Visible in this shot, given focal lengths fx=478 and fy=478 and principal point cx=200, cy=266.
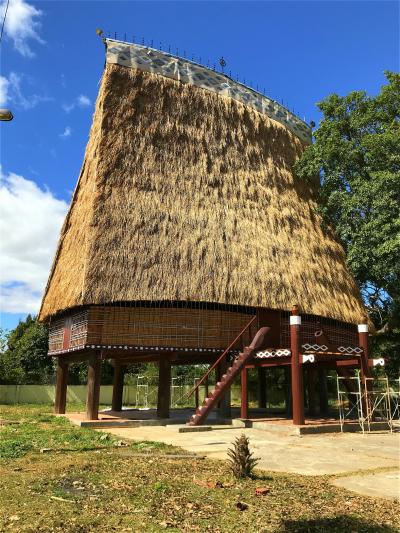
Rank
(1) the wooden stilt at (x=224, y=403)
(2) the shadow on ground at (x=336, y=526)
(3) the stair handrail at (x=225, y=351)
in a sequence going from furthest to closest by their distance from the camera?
(1) the wooden stilt at (x=224, y=403), (3) the stair handrail at (x=225, y=351), (2) the shadow on ground at (x=336, y=526)

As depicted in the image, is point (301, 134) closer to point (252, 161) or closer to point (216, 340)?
point (252, 161)

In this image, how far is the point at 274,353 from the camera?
14891 mm

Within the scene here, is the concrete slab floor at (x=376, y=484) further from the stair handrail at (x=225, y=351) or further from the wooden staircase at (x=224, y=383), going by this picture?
the stair handrail at (x=225, y=351)

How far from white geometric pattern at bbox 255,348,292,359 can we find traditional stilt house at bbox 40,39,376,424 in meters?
0.04

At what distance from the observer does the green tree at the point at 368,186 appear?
1897 centimetres

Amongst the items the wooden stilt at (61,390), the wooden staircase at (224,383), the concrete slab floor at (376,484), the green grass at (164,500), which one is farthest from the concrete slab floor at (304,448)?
the wooden stilt at (61,390)

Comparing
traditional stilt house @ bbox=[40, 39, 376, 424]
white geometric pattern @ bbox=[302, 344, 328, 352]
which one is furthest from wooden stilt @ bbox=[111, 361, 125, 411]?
white geometric pattern @ bbox=[302, 344, 328, 352]

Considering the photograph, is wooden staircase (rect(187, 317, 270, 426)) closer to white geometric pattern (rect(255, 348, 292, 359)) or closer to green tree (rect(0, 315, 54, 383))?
white geometric pattern (rect(255, 348, 292, 359))

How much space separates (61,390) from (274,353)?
872 centimetres

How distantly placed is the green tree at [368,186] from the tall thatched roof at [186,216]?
1252 millimetres

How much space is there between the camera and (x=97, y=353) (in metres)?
15.3

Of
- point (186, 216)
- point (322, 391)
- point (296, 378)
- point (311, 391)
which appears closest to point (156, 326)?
point (186, 216)

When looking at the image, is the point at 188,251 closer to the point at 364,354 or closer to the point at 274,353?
the point at 274,353

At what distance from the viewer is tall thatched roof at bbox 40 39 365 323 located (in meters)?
15.7
